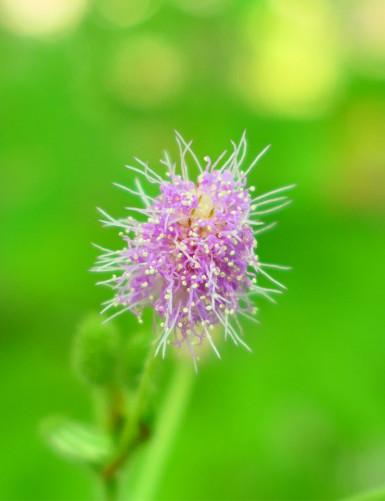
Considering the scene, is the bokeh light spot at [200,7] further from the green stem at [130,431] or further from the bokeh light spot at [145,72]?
the green stem at [130,431]

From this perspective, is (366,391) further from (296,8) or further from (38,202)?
(296,8)

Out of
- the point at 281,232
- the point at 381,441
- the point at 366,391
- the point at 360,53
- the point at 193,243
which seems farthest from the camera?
the point at 360,53

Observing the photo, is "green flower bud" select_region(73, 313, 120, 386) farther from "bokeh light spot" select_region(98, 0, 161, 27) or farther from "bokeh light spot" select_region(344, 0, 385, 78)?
"bokeh light spot" select_region(344, 0, 385, 78)

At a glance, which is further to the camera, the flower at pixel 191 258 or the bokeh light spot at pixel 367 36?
the bokeh light spot at pixel 367 36

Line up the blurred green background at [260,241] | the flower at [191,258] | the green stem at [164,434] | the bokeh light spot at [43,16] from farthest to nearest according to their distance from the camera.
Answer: the bokeh light spot at [43,16], the blurred green background at [260,241], the green stem at [164,434], the flower at [191,258]

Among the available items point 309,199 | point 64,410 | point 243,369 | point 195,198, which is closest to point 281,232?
point 309,199

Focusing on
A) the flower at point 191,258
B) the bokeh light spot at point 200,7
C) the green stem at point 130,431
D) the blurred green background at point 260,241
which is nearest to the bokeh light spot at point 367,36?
the blurred green background at point 260,241
